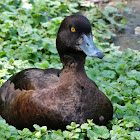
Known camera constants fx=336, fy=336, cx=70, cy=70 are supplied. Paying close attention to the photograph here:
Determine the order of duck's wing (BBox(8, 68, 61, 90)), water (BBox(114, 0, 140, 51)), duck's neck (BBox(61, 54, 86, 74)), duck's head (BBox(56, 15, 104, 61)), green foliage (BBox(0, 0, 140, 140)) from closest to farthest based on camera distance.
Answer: green foliage (BBox(0, 0, 140, 140)), duck's head (BBox(56, 15, 104, 61)), duck's neck (BBox(61, 54, 86, 74)), duck's wing (BBox(8, 68, 61, 90)), water (BBox(114, 0, 140, 51))

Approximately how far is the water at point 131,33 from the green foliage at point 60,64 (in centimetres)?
18

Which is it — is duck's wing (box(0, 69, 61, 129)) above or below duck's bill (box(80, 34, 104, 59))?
below

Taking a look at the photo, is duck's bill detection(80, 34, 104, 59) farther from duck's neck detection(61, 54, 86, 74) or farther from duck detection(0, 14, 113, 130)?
duck's neck detection(61, 54, 86, 74)

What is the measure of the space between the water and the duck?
2.88 m

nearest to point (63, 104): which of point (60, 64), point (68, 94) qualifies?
point (68, 94)

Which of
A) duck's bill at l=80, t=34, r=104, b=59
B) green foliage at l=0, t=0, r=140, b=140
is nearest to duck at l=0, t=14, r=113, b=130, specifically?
duck's bill at l=80, t=34, r=104, b=59

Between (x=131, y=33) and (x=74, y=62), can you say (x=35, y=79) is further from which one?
(x=131, y=33)

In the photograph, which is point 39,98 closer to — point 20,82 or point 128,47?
point 20,82

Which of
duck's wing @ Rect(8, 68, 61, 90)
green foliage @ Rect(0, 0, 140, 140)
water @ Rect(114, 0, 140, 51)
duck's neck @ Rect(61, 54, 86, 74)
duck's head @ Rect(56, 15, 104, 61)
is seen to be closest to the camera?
green foliage @ Rect(0, 0, 140, 140)

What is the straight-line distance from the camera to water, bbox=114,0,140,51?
21.6ft

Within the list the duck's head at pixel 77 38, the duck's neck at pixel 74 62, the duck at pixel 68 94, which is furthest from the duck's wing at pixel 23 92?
the duck's head at pixel 77 38

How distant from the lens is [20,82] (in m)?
4.05

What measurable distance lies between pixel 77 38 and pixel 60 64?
1812mm

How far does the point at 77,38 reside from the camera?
3592 millimetres
